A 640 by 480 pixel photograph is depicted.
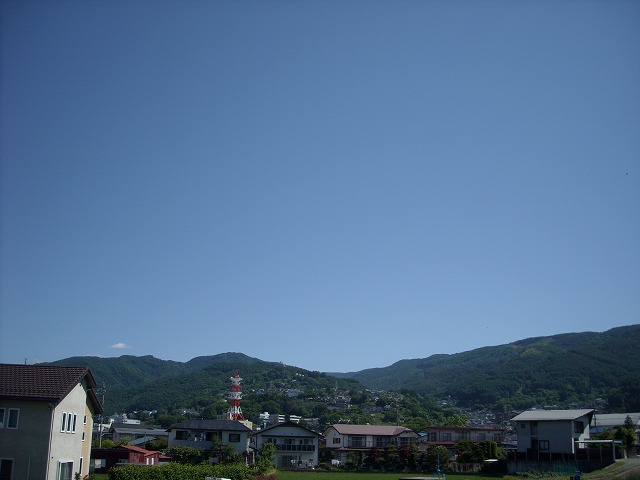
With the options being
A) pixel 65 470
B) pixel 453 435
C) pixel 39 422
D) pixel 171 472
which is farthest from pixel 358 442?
pixel 39 422

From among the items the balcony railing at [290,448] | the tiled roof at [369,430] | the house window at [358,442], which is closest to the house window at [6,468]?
the balcony railing at [290,448]

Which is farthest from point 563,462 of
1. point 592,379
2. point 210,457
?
point 592,379

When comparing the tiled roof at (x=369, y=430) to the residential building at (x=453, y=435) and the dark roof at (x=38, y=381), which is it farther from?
the dark roof at (x=38, y=381)

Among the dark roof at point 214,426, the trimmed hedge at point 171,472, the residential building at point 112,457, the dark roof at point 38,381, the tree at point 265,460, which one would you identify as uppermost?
the dark roof at point 38,381

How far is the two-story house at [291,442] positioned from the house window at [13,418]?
40.1 meters

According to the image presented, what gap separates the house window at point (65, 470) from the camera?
28.2 m

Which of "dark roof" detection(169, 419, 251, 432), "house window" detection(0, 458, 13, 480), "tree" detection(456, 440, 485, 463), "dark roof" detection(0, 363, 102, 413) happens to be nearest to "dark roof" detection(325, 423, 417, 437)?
"tree" detection(456, 440, 485, 463)

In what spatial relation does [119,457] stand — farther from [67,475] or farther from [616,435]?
[616,435]

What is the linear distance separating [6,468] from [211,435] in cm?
2993

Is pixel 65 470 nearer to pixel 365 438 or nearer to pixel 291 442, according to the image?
pixel 291 442

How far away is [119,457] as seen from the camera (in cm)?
4375

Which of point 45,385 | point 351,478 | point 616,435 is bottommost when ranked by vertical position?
Answer: point 351,478

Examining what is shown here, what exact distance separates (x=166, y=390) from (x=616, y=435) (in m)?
161

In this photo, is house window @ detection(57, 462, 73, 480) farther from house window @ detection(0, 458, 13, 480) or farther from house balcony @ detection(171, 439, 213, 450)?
house balcony @ detection(171, 439, 213, 450)
